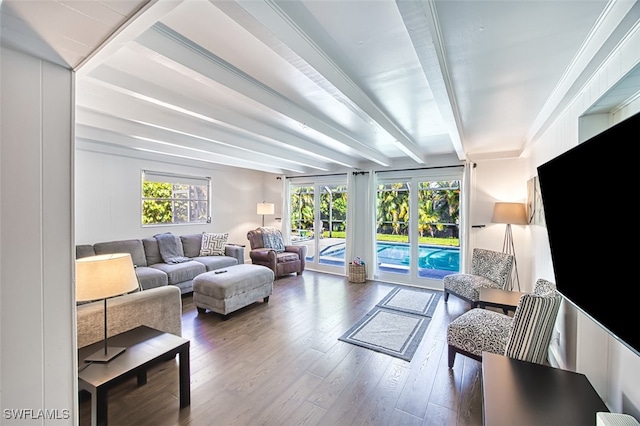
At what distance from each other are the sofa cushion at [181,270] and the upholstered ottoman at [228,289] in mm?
636

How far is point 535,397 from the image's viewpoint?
1.38 meters

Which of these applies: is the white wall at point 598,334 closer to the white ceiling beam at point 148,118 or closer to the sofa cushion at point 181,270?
the white ceiling beam at point 148,118

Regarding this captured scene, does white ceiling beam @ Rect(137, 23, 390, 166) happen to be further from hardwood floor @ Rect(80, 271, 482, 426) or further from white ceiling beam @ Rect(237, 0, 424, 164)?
hardwood floor @ Rect(80, 271, 482, 426)

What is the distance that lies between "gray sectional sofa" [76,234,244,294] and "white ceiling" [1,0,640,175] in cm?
194

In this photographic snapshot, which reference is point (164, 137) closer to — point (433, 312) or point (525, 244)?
point (433, 312)

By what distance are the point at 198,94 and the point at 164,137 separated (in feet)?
4.97

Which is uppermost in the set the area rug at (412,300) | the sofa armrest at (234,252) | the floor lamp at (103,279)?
the floor lamp at (103,279)

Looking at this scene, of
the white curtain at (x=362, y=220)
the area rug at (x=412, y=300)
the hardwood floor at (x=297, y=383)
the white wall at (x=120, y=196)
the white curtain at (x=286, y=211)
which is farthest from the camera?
the white curtain at (x=286, y=211)

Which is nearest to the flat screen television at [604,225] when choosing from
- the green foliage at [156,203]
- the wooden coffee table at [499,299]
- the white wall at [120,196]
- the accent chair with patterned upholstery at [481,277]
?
the wooden coffee table at [499,299]

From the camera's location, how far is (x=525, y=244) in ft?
13.5

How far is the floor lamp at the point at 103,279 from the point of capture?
1.57 m

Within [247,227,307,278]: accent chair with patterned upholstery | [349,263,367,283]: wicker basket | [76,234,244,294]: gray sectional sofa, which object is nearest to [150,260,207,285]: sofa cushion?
[76,234,244,294]: gray sectional sofa

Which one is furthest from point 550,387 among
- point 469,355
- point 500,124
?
point 500,124

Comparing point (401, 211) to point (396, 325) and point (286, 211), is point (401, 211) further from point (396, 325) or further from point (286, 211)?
point (286, 211)
